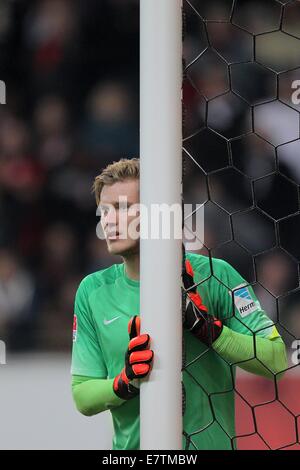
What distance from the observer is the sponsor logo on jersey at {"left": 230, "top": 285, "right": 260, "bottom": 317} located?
0.97 m

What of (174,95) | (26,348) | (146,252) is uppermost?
(174,95)

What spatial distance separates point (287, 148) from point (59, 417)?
800mm

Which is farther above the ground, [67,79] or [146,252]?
[67,79]

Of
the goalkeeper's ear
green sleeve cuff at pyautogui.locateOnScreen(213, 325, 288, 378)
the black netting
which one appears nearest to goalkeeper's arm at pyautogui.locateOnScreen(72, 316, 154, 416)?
the goalkeeper's ear

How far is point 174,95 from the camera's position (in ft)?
2.32

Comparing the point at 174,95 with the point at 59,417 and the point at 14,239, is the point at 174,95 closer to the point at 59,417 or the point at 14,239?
the point at 59,417

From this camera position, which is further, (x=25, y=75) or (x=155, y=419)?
(x=25, y=75)

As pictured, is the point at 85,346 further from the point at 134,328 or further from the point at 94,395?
the point at 134,328

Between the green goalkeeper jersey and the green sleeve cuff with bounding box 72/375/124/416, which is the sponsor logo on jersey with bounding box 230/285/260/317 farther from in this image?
the green sleeve cuff with bounding box 72/375/124/416

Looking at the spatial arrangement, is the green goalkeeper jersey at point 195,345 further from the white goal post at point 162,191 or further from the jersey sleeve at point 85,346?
the white goal post at point 162,191

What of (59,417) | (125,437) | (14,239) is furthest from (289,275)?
(125,437)

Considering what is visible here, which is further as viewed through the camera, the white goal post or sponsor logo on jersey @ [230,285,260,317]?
sponsor logo on jersey @ [230,285,260,317]
